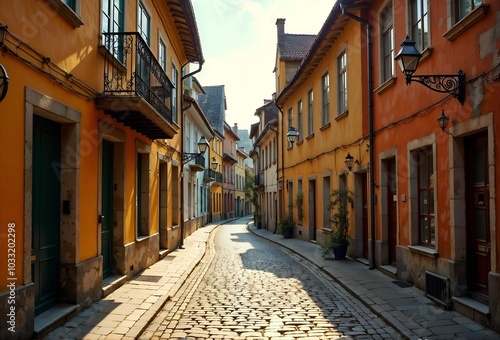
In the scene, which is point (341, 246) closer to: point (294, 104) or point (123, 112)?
point (123, 112)

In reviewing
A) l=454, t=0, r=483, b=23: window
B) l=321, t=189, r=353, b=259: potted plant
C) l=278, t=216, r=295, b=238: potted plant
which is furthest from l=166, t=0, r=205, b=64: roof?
l=278, t=216, r=295, b=238: potted plant

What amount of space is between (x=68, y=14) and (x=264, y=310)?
5115 millimetres

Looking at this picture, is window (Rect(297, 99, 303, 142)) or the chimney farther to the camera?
the chimney

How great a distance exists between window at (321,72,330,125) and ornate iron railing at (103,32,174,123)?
702 centimetres

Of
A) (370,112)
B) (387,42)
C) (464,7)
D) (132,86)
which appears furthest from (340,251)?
→ (464,7)

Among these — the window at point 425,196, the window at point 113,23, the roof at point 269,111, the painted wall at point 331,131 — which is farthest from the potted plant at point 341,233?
the roof at point 269,111

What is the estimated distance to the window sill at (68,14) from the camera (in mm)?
6057

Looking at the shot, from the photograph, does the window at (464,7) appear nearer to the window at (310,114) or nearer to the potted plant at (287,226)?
the window at (310,114)

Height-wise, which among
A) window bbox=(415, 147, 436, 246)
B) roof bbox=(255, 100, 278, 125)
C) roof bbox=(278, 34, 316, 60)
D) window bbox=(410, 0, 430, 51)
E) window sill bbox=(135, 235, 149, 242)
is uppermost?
roof bbox=(278, 34, 316, 60)

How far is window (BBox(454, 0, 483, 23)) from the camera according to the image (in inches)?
263

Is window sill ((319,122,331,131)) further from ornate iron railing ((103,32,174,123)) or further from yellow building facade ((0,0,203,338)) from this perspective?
ornate iron railing ((103,32,174,123))

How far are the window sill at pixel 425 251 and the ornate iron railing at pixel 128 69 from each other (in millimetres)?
5594

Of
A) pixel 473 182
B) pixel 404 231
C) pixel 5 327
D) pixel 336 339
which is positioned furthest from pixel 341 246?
pixel 5 327

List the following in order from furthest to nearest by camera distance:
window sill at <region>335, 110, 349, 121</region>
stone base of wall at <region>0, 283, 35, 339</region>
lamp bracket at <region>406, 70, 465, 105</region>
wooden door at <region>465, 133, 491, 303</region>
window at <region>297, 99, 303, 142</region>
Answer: window at <region>297, 99, 303, 142</region> < window sill at <region>335, 110, 349, 121</region> < lamp bracket at <region>406, 70, 465, 105</region> < wooden door at <region>465, 133, 491, 303</region> < stone base of wall at <region>0, 283, 35, 339</region>
